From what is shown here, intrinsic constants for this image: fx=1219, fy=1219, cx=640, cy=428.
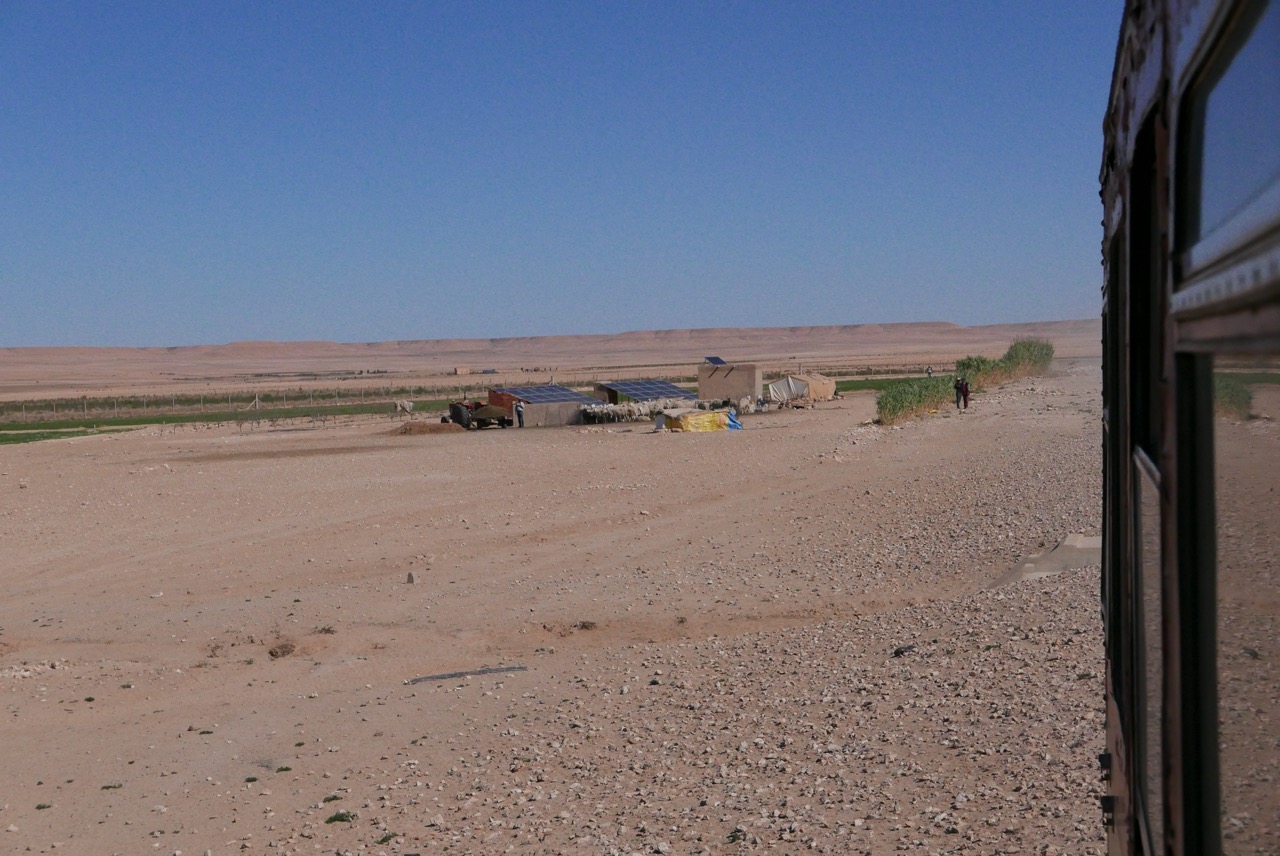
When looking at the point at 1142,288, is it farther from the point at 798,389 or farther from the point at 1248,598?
the point at 798,389

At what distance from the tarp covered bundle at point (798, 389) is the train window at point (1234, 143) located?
1844 inches

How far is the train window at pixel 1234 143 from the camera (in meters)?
1.00

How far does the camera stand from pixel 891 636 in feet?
31.8

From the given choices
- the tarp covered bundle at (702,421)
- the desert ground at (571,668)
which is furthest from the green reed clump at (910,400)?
the desert ground at (571,668)

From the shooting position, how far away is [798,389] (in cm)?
4884

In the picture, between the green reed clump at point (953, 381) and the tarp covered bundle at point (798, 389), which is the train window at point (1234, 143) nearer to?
the green reed clump at point (953, 381)

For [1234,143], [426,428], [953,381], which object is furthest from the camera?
[953,381]

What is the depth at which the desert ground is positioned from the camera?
21.9 feet

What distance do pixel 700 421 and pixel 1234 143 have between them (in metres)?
35.6

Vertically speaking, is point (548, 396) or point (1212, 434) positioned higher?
point (1212, 434)

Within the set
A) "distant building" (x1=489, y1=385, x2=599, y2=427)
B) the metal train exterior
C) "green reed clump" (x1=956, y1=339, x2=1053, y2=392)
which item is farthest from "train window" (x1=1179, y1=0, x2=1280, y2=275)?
"green reed clump" (x1=956, y1=339, x2=1053, y2=392)

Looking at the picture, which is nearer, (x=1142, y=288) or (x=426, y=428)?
(x=1142, y=288)

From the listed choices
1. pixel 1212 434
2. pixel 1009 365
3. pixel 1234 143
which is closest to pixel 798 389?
pixel 1009 365

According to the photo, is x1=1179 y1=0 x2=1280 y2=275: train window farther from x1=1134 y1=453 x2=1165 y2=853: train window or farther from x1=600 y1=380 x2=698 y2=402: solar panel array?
x1=600 y1=380 x2=698 y2=402: solar panel array
